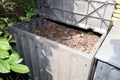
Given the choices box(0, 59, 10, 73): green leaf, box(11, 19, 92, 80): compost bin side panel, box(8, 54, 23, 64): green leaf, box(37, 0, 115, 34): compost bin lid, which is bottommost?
box(11, 19, 92, 80): compost bin side panel

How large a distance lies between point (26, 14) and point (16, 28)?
1.18 feet

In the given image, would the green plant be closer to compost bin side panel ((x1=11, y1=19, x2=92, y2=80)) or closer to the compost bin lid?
compost bin side panel ((x1=11, y1=19, x2=92, y2=80))

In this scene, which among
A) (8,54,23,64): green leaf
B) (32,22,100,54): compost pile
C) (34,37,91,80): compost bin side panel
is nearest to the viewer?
(8,54,23,64): green leaf

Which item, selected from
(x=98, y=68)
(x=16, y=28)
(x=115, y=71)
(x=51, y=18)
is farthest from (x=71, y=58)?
(x=51, y=18)

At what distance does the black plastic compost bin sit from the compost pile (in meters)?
0.17

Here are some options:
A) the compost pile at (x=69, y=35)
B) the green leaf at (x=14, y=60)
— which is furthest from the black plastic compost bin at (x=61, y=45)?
the green leaf at (x=14, y=60)

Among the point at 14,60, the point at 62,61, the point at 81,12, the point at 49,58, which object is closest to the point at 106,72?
the point at 62,61

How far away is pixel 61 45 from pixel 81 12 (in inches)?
28.9

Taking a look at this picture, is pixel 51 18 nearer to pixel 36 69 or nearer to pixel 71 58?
pixel 36 69

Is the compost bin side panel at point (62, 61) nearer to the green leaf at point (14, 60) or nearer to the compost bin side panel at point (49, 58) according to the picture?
the compost bin side panel at point (49, 58)

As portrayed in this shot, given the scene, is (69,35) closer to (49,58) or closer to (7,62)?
(49,58)

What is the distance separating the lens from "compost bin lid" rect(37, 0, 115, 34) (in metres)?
1.91

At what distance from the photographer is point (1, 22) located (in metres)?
2.02

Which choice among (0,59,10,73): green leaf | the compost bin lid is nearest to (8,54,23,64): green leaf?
(0,59,10,73): green leaf
